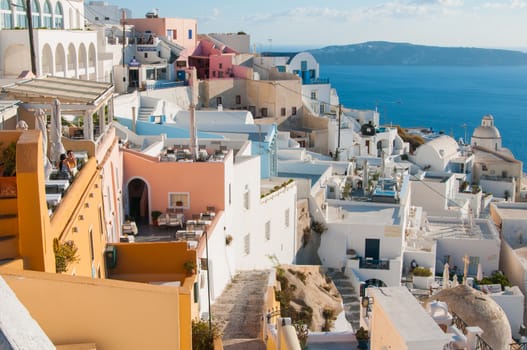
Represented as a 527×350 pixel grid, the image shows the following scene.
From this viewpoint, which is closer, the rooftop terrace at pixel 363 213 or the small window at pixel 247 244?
the small window at pixel 247 244

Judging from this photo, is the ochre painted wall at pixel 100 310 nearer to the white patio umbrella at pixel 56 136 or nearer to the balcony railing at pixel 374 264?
the white patio umbrella at pixel 56 136

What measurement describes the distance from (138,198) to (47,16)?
61.3 feet

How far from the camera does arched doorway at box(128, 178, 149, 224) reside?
17877 mm

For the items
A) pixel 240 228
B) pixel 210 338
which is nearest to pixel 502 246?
pixel 240 228

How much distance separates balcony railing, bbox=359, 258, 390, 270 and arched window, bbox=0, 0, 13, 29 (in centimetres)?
1787

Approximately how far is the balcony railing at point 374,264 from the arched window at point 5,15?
17.9 meters

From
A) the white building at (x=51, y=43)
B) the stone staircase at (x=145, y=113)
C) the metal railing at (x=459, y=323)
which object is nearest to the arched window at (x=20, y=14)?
the white building at (x=51, y=43)

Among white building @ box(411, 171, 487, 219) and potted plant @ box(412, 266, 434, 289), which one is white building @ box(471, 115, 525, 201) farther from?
potted plant @ box(412, 266, 434, 289)

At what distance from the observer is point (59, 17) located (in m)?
34.6

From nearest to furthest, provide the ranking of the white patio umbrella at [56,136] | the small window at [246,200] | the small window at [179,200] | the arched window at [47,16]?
the white patio umbrella at [56,136], the small window at [179,200], the small window at [246,200], the arched window at [47,16]

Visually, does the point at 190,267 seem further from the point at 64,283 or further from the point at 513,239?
the point at 513,239

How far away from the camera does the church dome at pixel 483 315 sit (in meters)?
10.7

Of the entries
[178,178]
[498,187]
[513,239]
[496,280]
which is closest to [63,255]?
[178,178]

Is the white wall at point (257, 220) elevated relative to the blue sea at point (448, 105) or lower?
elevated
